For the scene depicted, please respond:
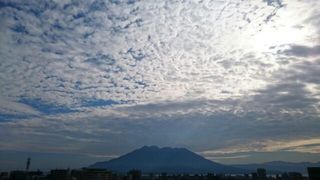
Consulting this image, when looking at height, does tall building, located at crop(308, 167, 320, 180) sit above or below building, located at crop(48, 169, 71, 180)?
below

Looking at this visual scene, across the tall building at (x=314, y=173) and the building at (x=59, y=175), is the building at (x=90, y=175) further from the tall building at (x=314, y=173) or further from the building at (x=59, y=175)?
the tall building at (x=314, y=173)

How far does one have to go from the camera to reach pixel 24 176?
163375 mm

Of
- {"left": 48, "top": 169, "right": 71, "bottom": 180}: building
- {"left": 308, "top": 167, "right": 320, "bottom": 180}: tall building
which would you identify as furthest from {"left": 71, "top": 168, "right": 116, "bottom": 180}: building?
{"left": 308, "top": 167, "right": 320, "bottom": 180}: tall building

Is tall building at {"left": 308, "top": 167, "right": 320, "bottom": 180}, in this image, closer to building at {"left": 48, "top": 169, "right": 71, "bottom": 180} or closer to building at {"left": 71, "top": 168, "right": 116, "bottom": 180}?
building at {"left": 71, "top": 168, "right": 116, "bottom": 180}

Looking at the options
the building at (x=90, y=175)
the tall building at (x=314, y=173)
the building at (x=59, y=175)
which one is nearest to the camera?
the tall building at (x=314, y=173)

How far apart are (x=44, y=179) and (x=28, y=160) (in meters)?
45.7

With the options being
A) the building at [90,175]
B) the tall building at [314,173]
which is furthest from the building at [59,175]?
the tall building at [314,173]

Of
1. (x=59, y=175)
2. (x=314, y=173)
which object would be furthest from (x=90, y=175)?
(x=314, y=173)

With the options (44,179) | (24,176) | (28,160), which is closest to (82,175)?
(44,179)

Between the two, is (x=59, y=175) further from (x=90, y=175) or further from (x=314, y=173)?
(x=314, y=173)

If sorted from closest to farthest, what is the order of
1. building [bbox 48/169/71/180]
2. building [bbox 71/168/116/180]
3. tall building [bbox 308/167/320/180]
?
tall building [bbox 308/167/320/180] → building [bbox 48/169/71/180] → building [bbox 71/168/116/180]

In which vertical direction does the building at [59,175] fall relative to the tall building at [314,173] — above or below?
above

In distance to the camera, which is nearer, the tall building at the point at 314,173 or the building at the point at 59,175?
the tall building at the point at 314,173

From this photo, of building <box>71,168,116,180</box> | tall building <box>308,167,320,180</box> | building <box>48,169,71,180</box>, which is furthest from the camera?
building <box>71,168,116,180</box>
